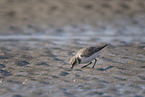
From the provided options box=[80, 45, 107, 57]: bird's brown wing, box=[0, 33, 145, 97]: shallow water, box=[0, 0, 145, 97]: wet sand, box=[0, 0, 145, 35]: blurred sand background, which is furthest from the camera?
box=[0, 0, 145, 35]: blurred sand background

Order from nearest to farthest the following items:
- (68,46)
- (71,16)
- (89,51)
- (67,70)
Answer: (89,51) < (67,70) < (68,46) < (71,16)

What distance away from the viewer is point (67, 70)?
757 cm

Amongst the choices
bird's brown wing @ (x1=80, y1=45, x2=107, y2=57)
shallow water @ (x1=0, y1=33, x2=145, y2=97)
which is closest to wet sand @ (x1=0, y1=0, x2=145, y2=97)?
shallow water @ (x1=0, y1=33, x2=145, y2=97)

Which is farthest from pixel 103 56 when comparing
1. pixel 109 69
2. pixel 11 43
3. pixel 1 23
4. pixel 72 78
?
pixel 1 23

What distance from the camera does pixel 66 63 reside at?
8242 mm

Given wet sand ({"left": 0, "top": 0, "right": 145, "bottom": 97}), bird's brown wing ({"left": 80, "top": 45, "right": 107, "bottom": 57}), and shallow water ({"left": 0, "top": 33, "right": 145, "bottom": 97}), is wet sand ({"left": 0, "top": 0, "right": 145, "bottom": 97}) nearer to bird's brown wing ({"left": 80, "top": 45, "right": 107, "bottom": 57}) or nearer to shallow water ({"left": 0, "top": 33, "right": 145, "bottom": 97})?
shallow water ({"left": 0, "top": 33, "right": 145, "bottom": 97})

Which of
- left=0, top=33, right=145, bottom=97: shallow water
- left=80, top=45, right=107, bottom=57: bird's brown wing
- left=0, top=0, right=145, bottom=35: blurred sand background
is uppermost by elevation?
left=0, top=0, right=145, bottom=35: blurred sand background

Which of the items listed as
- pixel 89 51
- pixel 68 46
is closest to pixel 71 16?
pixel 68 46

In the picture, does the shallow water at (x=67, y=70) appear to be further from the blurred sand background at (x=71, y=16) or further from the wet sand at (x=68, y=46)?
the blurred sand background at (x=71, y=16)

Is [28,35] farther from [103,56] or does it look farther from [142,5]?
[142,5]

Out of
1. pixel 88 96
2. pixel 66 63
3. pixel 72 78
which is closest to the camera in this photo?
pixel 88 96

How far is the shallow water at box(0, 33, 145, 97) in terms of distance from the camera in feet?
20.0

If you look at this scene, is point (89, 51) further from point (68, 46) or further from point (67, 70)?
point (68, 46)

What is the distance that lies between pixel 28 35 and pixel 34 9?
3.24 m
